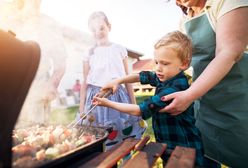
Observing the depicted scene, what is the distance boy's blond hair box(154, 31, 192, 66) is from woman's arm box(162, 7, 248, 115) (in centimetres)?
35

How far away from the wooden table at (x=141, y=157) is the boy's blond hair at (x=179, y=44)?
68 cm

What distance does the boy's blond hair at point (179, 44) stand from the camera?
6.16 ft

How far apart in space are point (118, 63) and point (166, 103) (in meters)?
1.62

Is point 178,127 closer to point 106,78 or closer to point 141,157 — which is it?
point 141,157

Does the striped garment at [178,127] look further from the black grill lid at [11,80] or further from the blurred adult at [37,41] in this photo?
the blurred adult at [37,41]

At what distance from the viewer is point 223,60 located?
1.51m

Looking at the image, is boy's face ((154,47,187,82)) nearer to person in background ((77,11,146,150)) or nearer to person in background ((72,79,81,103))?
person in background ((77,11,146,150))

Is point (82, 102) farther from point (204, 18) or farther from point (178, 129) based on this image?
point (204, 18)

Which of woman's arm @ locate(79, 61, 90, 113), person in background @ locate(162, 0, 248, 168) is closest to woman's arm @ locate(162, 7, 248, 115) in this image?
person in background @ locate(162, 0, 248, 168)

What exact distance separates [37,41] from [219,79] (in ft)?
6.42

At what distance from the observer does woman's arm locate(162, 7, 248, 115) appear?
148 centimetres

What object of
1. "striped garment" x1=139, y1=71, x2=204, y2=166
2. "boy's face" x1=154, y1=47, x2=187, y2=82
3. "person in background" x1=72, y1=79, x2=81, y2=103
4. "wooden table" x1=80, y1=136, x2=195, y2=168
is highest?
"person in background" x1=72, y1=79, x2=81, y2=103

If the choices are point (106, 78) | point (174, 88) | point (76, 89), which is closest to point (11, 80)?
point (174, 88)

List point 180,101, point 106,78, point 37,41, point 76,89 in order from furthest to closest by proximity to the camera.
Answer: point 76,89 → point 106,78 → point 37,41 → point 180,101
